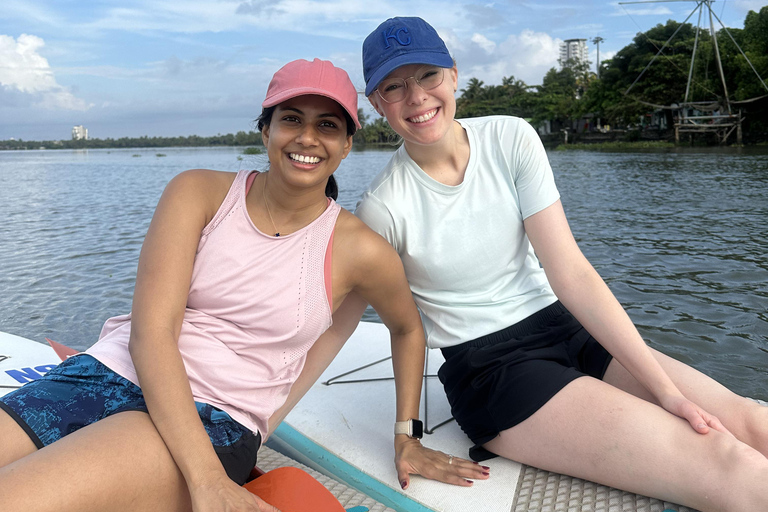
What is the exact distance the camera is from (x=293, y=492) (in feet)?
6.33

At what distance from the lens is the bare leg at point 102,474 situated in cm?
129

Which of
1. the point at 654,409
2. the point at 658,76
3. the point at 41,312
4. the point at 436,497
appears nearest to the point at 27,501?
the point at 436,497

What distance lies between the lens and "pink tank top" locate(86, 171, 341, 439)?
1.72m

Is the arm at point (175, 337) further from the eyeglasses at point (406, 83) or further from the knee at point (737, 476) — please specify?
the knee at point (737, 476)

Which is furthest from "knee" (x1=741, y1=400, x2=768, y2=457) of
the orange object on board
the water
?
the water

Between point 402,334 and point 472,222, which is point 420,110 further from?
point 402,334

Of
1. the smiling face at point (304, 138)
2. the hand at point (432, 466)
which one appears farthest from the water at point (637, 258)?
the hand at point (432, 466)

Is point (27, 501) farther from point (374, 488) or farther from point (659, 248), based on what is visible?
point (659, 248)

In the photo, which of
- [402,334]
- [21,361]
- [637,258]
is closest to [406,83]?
[402,334]

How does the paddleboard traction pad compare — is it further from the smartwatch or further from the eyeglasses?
the eyeglasses

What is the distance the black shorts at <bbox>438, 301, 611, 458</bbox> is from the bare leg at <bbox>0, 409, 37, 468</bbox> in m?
1.32

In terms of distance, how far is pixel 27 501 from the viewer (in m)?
1.27

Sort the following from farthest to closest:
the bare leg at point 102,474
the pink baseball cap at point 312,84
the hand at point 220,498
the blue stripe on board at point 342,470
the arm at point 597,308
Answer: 1. the blue stripe on board at point 342,470
2. the arm at point 597,308
3. the pink baseball cap at point 312,84
4. the hand at point 220,498
5. the bare leg at point 102,474

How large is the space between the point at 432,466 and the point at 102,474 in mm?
1109
